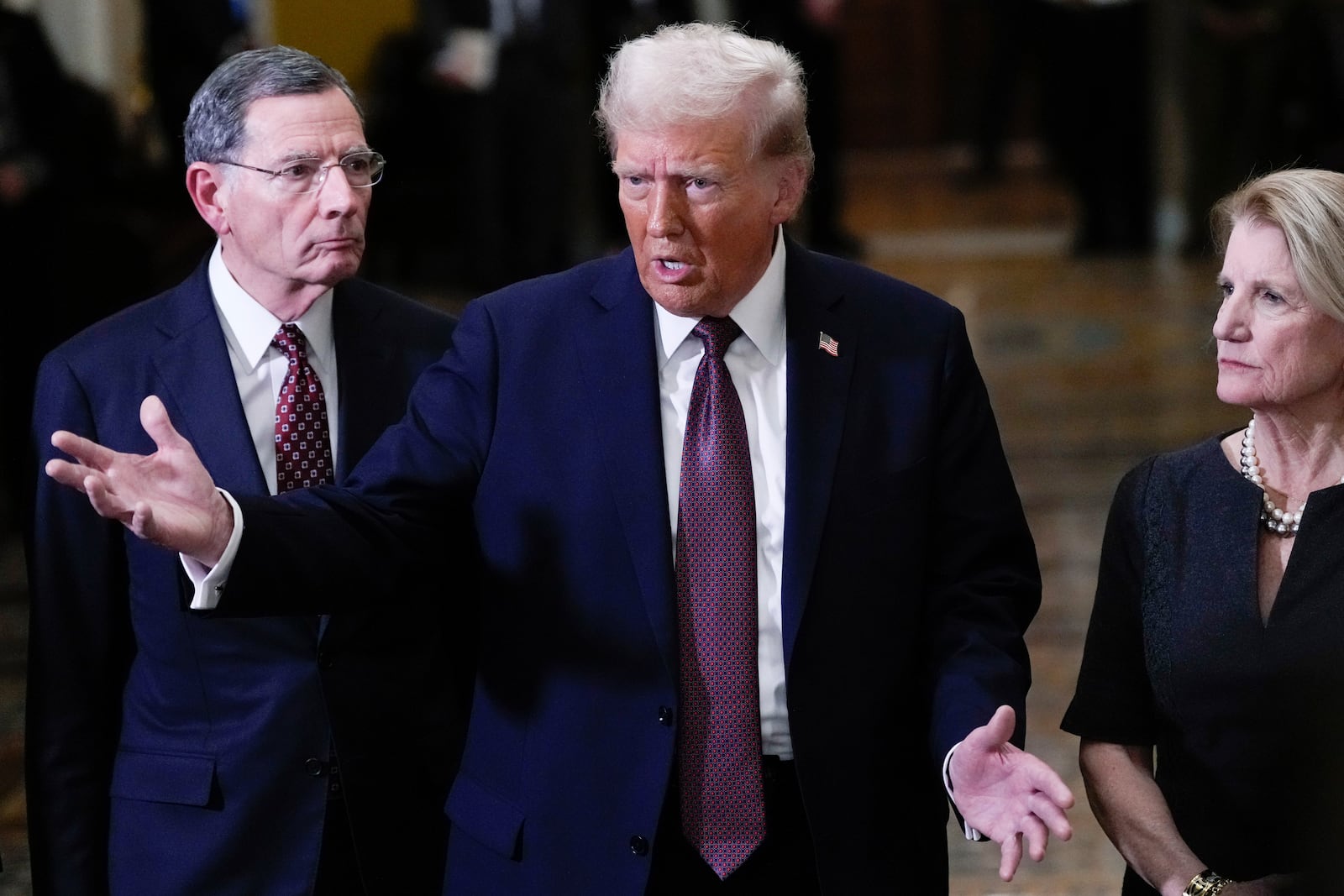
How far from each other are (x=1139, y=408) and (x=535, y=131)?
3.51 metres

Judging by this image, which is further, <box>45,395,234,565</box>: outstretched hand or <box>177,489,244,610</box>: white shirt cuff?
<box>177,489,244,610</box>: white shirt cuff

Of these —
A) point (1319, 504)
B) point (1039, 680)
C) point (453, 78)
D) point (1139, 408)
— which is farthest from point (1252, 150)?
point (1319, 504)

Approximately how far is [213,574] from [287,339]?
61 centimetres

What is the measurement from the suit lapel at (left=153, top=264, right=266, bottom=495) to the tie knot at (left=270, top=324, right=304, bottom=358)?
0.08 meters

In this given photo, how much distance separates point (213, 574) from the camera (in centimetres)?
240

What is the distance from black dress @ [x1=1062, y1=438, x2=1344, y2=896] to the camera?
2562 mm

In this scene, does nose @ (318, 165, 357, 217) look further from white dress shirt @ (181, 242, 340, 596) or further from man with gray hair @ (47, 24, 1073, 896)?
man with gray hair @ (47, 24, 1073, 896)

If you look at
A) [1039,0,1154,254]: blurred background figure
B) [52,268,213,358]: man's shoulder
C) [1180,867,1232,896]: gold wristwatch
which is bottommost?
[1039,0,1154,254]: blurred background figure

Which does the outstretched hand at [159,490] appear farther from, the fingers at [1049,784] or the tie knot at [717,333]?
the fingers at [1049,784]

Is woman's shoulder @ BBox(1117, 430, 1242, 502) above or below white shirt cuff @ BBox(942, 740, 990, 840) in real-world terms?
above

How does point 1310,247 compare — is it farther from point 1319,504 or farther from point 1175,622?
point 1175,622

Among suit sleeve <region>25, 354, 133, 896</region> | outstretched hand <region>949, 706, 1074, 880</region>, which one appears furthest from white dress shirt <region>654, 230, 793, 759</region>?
suit sleeve <region>25, 354, 133, 896</region>

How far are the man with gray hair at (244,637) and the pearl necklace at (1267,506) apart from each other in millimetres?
1157

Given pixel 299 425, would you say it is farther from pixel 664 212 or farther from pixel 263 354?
pixel 664 212
